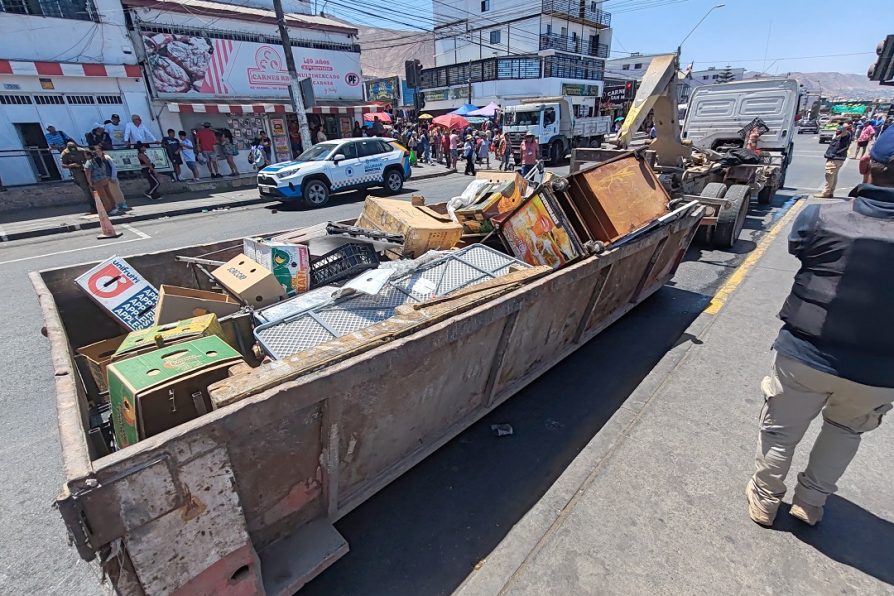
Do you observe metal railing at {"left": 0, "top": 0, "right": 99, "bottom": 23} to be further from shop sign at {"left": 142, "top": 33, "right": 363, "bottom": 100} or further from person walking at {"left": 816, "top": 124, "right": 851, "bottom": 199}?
person walking at {"left": 816, "top": 124, "right": 851, "bottom": 199}

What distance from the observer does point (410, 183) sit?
16.8 m

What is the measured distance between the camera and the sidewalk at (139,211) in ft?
33.4

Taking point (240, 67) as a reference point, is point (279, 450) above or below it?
Answer: below

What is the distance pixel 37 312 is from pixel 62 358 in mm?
4524

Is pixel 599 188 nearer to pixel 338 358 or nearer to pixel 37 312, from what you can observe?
pixel 338 358

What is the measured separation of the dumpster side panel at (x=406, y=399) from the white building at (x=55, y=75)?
51.5ft

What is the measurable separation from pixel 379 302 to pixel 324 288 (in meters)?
0.61

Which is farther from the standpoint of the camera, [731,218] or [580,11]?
[580,11]

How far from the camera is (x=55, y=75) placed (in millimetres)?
12883

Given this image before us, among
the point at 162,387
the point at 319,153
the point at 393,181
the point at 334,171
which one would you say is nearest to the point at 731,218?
the point at 162,387

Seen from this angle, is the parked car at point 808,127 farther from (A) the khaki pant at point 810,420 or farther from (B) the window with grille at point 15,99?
(B) the window with grille at point 15,99

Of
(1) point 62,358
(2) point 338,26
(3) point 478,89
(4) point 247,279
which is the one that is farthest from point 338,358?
(3) point 478,89

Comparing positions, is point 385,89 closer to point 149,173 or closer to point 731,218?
point 149,173

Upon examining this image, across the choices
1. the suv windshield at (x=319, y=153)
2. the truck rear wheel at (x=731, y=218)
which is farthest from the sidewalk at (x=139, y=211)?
the truck rear wheel at (x=731, y=218)
